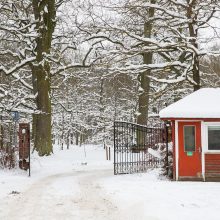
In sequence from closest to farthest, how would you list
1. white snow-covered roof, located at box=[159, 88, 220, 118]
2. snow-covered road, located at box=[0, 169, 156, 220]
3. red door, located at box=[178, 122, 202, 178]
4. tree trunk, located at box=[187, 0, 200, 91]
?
snow-covered road, located at box=[0, 169, 156, 220]
white snow-covered roof, located at box=[159, 88, 220, 118]
red door, located at box=[178, 122, 202, 178]
tree trunk, located at box=[187, 0, 200, 91]

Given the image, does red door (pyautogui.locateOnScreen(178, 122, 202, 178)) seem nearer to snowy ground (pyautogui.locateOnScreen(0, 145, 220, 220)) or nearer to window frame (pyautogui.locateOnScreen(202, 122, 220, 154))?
window frame (pyautogui.locateOnScreen(202, 122, 220, 154))

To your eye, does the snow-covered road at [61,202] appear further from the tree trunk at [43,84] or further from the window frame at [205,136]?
the tree trunk at [43,84]

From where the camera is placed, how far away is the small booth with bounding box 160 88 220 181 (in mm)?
15867

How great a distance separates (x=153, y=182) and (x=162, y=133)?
A: 14.5ft

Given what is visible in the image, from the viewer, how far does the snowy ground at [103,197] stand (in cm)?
975

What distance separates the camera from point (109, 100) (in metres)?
46.8

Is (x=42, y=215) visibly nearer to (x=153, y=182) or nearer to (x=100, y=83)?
(x=153, y=182)

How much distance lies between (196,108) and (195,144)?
1322 millimetres

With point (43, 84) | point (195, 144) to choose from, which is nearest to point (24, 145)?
point (43, 84)

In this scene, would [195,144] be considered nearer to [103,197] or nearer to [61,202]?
[103,197]

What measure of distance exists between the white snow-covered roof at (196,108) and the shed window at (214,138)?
2.08 ft

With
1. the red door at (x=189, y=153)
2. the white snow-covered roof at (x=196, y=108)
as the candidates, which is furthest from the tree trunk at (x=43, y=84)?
the red door at (x=189, y=153)

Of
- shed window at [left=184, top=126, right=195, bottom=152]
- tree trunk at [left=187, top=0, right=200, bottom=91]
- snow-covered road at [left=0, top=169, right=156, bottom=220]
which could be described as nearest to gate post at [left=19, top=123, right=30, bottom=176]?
snow-covered road at [left=0, top=169, right=156, bottom=220]

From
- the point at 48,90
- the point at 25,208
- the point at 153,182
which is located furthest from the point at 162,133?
the point at 25,208
